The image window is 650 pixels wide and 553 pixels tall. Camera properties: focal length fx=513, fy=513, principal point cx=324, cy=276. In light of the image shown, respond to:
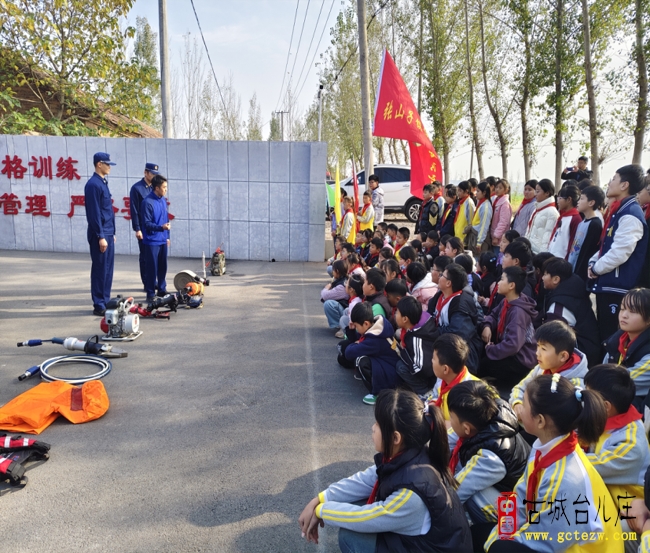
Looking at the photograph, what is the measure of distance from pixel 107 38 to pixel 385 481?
15.1 metres

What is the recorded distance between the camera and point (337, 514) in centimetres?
205

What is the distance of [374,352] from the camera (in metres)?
4.02

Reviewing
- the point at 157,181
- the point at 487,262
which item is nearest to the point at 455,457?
the point at 487,262

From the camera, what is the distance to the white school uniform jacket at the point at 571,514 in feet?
5.94

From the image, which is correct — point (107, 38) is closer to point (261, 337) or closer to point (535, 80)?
point (535, 80)

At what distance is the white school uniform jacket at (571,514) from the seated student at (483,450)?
28 cm

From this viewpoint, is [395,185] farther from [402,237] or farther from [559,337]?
[559,337]

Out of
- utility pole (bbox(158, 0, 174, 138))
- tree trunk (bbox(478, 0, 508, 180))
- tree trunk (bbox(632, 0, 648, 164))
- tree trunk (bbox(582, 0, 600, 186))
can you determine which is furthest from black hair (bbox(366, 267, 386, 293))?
tree trunk (bbox(478, 0, 508, 180))

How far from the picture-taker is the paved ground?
8.32 feet

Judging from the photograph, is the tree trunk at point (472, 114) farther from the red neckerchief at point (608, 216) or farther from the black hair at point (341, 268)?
the red neckerchief at point (608, 216)

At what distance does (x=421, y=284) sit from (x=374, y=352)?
1.37 m

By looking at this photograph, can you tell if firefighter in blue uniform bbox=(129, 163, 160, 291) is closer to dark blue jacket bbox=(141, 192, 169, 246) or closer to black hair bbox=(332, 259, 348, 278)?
dark blue jacket bbox=(141, 192, 169, 246)

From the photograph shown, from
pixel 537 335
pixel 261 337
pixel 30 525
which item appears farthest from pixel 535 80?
pixel 30 525

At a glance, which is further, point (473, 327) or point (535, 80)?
point (535, 80)
